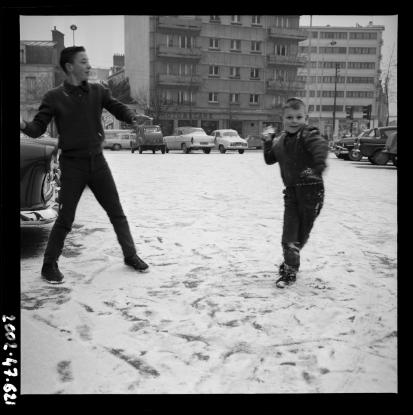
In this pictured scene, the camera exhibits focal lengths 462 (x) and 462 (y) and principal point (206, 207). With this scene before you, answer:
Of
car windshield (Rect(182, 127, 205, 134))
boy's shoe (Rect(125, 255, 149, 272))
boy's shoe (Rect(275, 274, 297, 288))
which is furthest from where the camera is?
car windshield (Rect(182, 127, 205, 134))

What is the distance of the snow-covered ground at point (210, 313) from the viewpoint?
2076 mm

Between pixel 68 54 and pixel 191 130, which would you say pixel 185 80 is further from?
pixel 68 54

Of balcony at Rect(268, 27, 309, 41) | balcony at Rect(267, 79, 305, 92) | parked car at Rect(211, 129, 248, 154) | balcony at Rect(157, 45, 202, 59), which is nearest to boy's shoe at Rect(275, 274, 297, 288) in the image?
balcony at Rect(268, 27, 309, 41)

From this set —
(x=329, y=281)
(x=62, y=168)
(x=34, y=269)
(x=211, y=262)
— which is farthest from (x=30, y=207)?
(x=329, y=281)

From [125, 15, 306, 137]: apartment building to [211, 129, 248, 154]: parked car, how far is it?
0.64 m

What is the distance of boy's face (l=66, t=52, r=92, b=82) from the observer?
2.59 meters

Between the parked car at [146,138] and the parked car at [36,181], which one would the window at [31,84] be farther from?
the parked car at [146,138]

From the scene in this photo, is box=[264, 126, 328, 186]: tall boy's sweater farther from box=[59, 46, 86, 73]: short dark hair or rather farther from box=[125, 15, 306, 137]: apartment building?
box=[59, 46, 86, 73]: short dark hair

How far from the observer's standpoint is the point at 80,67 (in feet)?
8.70

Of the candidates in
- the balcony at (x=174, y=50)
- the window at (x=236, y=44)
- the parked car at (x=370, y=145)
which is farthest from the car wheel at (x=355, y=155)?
the window at (x=236, y=44)
